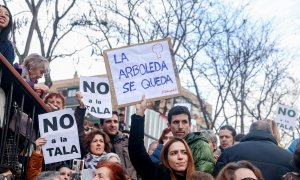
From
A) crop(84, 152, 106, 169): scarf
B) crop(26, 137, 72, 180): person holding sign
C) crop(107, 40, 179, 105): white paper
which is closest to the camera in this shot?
crop(26, 137, 72, 180): person holding sign

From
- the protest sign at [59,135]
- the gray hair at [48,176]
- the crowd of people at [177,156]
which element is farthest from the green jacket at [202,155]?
the protest sign at [59,135]

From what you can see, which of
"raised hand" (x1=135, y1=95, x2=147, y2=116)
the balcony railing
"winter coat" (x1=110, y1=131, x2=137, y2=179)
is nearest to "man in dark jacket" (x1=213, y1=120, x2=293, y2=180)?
"raised hand" (x1=135, y1=95, x2=147, y2=116)

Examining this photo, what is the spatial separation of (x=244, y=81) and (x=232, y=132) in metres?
13.9

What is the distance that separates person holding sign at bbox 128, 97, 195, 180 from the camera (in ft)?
14.7

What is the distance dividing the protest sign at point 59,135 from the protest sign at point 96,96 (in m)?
1.22

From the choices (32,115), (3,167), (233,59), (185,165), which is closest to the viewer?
(185,165)

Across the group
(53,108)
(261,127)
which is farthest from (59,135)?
(261,127)

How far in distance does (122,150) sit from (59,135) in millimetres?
1007

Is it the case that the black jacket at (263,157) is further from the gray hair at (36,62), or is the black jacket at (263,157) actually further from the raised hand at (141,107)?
the gray hair at (36,62)

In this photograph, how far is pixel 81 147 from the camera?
6184mm

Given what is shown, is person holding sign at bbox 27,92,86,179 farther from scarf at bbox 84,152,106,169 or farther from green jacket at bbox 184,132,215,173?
green jacket at bbox 184,132,215,173

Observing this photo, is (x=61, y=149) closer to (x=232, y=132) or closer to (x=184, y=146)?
(x=184, y=146)

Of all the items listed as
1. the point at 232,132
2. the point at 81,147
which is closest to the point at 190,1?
the point at 232,132

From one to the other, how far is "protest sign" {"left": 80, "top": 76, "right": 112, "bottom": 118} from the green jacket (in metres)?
2.42
